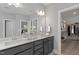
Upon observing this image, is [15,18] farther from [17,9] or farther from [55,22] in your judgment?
[55,22]

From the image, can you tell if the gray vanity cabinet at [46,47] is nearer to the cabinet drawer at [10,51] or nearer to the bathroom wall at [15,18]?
Answer: the bathroom wall at [15,18]

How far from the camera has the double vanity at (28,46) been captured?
85.8 inches

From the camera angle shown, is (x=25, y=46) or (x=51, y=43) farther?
(x=51, y=43)

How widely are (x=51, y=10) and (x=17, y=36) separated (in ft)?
7.31

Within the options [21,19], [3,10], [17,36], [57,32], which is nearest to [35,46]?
[17,36]

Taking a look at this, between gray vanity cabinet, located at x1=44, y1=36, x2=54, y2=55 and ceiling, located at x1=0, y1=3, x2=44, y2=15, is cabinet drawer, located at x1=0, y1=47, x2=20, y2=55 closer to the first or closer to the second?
ceiling, located at x1=0, y1=3, x2=44, y2=15

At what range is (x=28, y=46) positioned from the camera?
2885 millimetres

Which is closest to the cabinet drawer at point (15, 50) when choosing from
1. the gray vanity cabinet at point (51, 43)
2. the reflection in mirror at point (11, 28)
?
the reflection in mirror at point (11, 28)

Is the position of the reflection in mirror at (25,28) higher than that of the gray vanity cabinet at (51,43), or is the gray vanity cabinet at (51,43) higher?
the reflection in mirror at (25,28)

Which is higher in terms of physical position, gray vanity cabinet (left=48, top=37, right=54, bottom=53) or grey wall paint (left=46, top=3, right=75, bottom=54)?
grey wall paint (left=46, top=3, right=75, bottom=54)

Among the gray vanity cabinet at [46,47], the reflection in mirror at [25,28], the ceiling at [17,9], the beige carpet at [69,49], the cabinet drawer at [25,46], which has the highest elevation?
the ceiling at [17,9]

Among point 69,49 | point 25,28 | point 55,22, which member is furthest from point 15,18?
point 69,49

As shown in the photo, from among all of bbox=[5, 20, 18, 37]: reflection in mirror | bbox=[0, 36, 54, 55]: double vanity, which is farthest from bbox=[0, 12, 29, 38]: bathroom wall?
bbox=[0, 36, 54, 55]: double vanity

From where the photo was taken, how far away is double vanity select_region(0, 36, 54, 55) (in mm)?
2179
